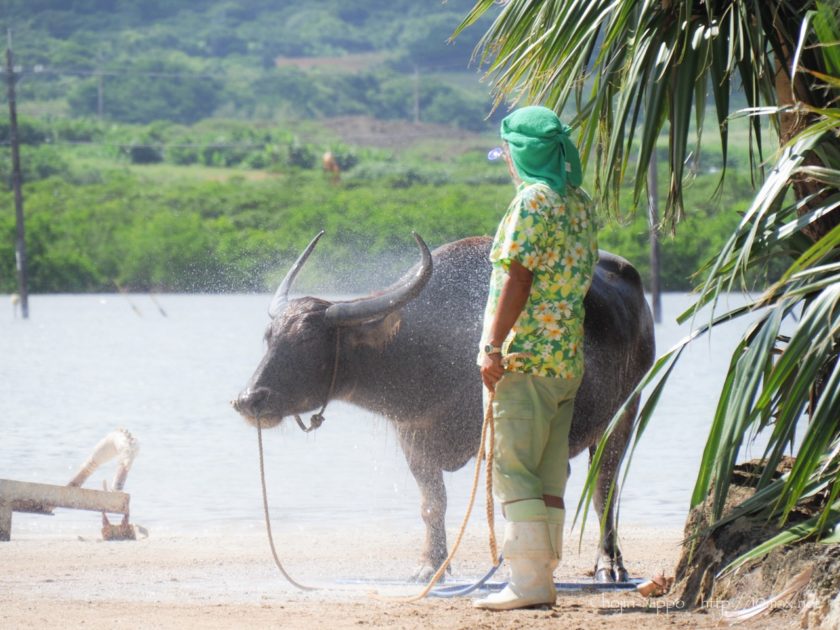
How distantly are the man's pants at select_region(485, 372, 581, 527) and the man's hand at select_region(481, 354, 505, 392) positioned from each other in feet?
0.37

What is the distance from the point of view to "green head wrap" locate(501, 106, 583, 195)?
18.4 feet

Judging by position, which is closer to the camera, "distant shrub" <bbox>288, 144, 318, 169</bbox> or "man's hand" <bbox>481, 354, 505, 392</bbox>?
"man's hand" <bbox>481, 354, 505, 392</bbox>

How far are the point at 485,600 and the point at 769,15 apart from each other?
2776 mm

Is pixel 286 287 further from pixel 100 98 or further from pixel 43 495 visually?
pixel 100 98

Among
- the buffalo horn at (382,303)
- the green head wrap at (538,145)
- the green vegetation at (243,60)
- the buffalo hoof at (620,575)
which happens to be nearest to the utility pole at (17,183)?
the buffalo horn at (382,303)

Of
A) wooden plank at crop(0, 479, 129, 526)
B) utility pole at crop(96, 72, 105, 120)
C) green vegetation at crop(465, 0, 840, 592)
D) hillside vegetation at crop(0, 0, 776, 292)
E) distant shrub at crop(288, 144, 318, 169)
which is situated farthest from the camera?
utility pole at crop(96, 72, 105, 120)

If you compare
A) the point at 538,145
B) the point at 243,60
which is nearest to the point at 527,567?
the point at 538,145

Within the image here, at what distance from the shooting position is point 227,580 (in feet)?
25.2

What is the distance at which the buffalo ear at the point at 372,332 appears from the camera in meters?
7.38

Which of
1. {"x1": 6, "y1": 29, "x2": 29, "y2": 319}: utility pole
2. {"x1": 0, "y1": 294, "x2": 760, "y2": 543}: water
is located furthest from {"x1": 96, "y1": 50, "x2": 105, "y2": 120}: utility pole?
{"x1": 0, "y1": 294, "x2": 760, "y2": 543}: water

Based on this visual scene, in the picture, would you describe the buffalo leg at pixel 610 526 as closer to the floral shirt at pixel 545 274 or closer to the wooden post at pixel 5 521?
the floral shirt at pixel 545 274

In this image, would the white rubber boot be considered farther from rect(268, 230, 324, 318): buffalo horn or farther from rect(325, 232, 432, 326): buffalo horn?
rect(268, 230, 324, 318): buffalo horn

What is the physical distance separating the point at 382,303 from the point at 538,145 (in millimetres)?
1857

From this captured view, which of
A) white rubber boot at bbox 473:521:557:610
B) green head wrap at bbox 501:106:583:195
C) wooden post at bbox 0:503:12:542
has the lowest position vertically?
wooden post at bbox 0:503:12:542
